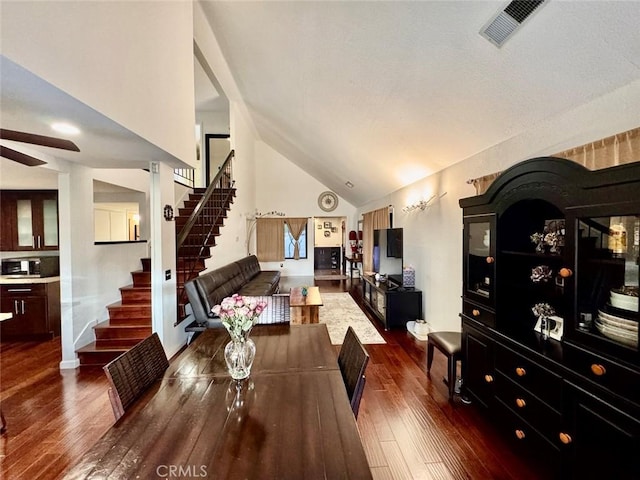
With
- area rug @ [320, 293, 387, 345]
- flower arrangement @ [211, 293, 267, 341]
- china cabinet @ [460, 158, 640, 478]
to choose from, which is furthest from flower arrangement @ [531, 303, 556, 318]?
area rug @ [320, 293, 387, 345]

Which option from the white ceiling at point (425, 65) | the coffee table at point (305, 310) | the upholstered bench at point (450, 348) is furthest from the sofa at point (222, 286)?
the white ceiling at point (425, 65)

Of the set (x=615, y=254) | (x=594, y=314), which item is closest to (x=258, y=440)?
(x=594, y=314)

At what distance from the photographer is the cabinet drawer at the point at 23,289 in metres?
4.00

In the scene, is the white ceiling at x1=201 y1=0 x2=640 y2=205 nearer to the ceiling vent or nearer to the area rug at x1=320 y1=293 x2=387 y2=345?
the ceiling vent

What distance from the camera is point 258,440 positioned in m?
1.05

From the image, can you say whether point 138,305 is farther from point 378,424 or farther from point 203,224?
point 378,424

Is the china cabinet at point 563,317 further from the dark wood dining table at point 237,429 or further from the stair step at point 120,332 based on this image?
the stair step at point 120,332

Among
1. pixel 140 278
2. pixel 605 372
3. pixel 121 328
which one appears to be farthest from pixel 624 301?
pixel 140 278

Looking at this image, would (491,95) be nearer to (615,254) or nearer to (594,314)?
(615,254)

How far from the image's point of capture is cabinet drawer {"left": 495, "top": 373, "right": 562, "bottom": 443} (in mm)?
1613

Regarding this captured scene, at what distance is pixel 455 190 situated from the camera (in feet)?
11.4

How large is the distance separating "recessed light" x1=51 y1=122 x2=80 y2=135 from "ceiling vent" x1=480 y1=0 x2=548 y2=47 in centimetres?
285

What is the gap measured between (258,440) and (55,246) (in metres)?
5.21

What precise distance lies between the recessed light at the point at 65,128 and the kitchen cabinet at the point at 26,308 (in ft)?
9.91
